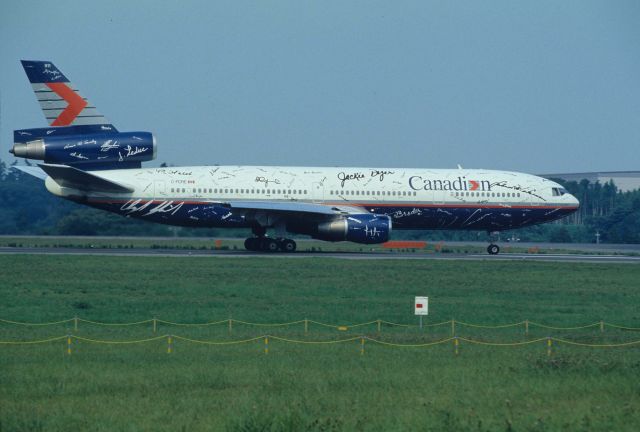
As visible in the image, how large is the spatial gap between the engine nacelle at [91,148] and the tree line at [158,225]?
727 inches

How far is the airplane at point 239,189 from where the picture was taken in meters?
53.2

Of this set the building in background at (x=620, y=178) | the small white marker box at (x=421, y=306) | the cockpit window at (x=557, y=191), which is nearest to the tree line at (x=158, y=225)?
the building in background at (x=620, y=178)

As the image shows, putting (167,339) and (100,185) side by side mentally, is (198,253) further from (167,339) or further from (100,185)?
(167,339)

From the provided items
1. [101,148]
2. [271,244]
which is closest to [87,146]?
[101,148]

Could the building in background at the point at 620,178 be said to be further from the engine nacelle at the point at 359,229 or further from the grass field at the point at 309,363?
the grass field at the point at 309,363

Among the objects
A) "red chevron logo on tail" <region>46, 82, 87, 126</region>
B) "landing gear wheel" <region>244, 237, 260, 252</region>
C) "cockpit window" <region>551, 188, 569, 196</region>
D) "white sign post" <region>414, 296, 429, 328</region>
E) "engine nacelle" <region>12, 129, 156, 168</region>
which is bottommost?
"white sign post" <region>414, 296, 429, 328</region>

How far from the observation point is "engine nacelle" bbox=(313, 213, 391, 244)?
52781mm

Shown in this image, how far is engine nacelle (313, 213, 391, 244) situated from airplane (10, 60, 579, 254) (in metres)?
0.06

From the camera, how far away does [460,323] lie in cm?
2811

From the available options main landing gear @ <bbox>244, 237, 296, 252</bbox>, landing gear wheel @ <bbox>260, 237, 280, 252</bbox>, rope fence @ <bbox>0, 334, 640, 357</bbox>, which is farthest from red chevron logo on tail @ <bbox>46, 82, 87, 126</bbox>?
rope fence @ <bbox>0, 334, 640, 357</bbox>

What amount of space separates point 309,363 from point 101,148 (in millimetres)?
36693

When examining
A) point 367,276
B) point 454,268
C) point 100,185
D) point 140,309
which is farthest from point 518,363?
point 100,185

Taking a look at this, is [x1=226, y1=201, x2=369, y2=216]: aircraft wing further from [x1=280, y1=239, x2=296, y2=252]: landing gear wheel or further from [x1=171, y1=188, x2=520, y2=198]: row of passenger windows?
[x1=280, y1=239, x2=296, y2=252]: landing gear wheel

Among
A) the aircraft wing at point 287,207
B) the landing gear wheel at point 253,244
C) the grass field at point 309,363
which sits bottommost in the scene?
the grass field at point 309,363
